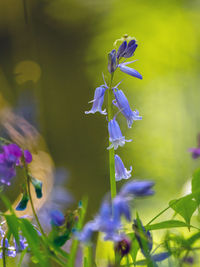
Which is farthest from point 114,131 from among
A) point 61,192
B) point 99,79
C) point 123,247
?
point 99,79

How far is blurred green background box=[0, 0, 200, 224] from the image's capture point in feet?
7.34

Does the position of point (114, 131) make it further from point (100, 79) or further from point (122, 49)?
point (100, 79)

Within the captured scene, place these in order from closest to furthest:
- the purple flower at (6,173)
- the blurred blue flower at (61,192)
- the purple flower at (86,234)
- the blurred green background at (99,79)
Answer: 1. the purple flower at (86,234)
2. the purple flower at (6,173)
3. the blurred blue flower at (61,192)
4. the blurred green background at (99,79)

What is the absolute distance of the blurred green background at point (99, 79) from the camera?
88.1 inches

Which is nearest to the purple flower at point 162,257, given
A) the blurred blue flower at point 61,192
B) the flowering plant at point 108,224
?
the flowering plant at point 108,224

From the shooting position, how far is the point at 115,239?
271 mm

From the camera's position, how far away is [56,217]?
1.15 ft

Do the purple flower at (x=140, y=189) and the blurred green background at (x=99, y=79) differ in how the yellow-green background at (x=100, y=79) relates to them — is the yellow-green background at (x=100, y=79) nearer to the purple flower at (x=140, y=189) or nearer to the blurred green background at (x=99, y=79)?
the blurred green background at (x=99, y=79)

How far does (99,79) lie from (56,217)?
6.57 ft

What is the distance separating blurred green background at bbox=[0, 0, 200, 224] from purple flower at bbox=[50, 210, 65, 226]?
68.1 inches

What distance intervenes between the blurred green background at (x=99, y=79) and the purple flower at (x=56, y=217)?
1.73 meters

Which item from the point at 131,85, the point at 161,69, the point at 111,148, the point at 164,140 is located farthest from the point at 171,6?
the point at 111,148

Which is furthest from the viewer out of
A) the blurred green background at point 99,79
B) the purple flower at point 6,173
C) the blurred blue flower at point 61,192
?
the blurred green background at point 99,79

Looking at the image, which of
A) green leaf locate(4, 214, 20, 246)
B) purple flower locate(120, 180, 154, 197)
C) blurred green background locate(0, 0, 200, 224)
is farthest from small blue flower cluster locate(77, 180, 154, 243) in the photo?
blurred green background locate(0, 0, 200, 224)
